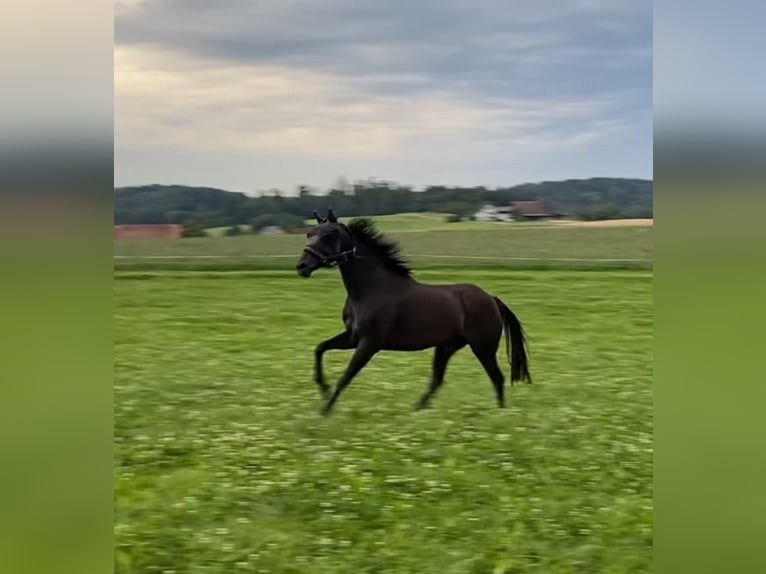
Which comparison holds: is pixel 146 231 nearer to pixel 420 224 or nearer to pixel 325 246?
pixel 325 246

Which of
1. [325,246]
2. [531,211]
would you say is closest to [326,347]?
[325,246]

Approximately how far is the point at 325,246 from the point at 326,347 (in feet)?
1.25

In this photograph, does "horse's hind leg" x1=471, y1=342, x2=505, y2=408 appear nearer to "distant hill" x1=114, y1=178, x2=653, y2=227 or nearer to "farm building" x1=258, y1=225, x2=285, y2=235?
"distant hill" x1=114, y1=178, x2=653, y2=227

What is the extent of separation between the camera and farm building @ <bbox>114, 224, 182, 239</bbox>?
8.45 feet

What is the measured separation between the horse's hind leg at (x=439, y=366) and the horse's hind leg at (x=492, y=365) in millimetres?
66

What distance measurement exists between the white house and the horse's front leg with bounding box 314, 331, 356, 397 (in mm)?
629

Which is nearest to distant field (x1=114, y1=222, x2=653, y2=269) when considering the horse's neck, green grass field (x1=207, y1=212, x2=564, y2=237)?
green grass field (x1=207, y1=212, x2=564, y2=237)

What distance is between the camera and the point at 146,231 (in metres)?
2.60

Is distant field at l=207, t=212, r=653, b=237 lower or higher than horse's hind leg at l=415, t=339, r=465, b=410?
higher

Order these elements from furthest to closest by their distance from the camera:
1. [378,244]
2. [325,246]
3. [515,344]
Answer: [515,344], [378,244], [325,246]

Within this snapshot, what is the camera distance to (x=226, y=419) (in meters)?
2.68

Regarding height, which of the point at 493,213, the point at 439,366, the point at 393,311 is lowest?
the point at 439,366
